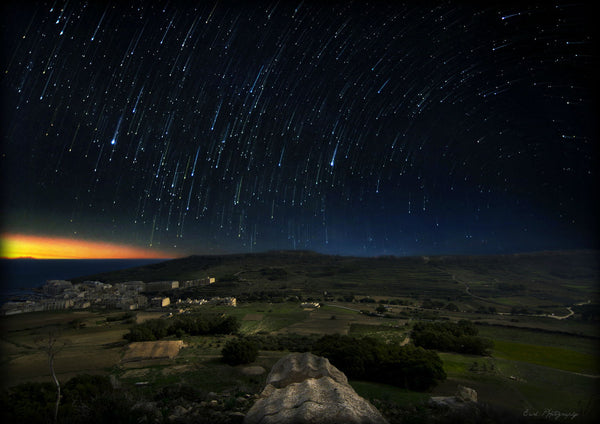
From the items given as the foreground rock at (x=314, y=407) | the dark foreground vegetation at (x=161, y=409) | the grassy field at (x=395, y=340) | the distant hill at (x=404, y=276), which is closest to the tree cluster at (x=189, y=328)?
the grassy field at (x=395, y=340)

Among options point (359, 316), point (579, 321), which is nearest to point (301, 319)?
point (359, 316)

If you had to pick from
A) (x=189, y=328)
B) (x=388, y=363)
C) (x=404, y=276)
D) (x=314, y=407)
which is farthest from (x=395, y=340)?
(x=404, y=276)

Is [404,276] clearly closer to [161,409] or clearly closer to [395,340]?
[395,340]

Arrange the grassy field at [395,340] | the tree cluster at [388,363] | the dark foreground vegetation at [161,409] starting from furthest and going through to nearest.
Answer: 1. the grassy field at [395,340]
2. the tree cluster at [388,363]
3. the dark foreground vegetation at [161,409]

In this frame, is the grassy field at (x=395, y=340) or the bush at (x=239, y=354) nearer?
the grassy field at (x=395, y=340)

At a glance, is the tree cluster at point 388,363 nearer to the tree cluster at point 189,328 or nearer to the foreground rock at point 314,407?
the foreground rock at point 314,407

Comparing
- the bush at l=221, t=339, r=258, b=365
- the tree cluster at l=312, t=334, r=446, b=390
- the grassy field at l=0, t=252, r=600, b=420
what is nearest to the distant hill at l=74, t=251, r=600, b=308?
the grassy field at l=0, t=252, r=600, b=420

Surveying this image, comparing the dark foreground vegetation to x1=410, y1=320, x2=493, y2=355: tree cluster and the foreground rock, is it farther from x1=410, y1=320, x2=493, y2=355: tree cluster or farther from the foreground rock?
x1=410, y1=320, x2=493, y2=355: tree cluster
